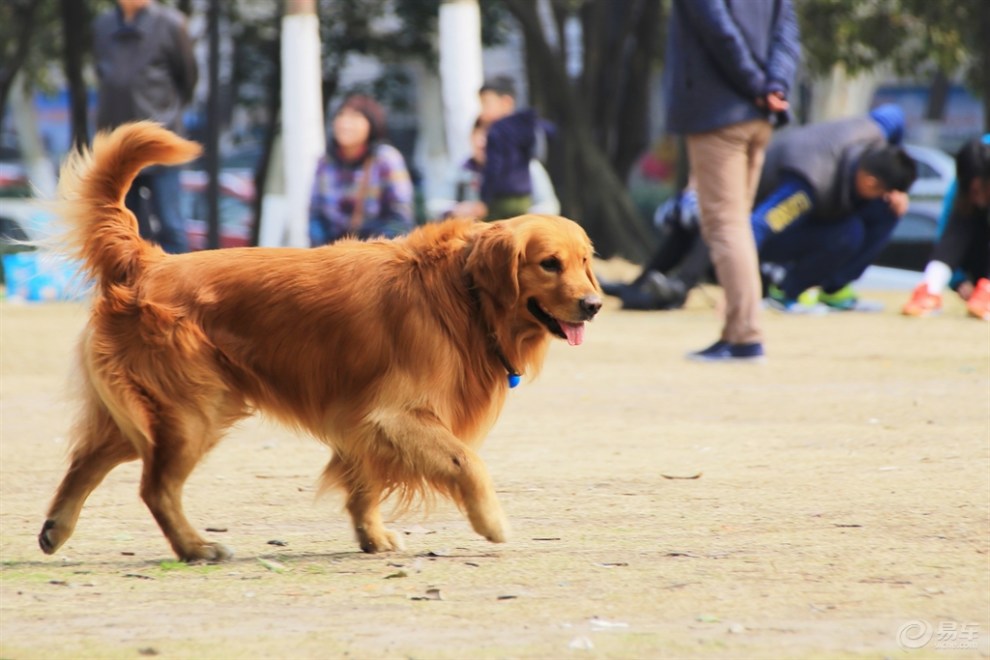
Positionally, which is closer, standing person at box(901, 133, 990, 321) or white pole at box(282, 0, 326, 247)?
standing person at box(901, 133, 990, 321)

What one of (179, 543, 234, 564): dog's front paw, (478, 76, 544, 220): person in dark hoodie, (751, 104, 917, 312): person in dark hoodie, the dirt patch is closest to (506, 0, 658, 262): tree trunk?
(751, 104, 917, 312): person in dark hoodie

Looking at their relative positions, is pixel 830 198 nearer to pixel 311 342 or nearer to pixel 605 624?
pixel 311 342

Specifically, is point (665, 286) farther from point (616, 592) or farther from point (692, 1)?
point (616, 592)

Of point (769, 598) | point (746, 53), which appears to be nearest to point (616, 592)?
point (769, 598)

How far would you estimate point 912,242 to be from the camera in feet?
58.2

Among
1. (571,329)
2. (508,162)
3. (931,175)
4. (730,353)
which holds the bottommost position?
(931,175)

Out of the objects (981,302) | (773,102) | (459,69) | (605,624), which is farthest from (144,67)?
(605,624)

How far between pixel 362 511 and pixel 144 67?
7.38m

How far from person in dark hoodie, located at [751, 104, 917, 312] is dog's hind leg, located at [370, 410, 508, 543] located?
7.13 metres

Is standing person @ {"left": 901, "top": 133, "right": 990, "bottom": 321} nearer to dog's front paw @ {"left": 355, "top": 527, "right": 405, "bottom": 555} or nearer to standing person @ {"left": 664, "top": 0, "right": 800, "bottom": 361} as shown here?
standing person @ {"left": 664, "top": 0, "right": 800, "bottom": 361}

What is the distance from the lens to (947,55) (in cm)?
2047

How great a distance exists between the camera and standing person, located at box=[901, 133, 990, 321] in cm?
1158

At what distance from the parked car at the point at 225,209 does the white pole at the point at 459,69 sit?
8.78 meters

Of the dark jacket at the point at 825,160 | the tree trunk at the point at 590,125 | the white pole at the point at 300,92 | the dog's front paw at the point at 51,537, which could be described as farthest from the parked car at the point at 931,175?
the dog's front paw at the point at 51,537
